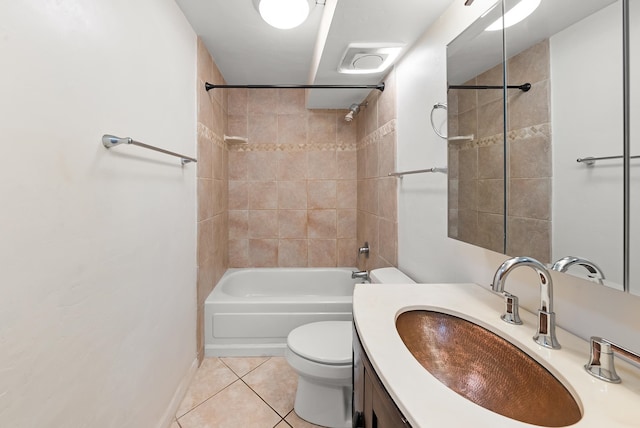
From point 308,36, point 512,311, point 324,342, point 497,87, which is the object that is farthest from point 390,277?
point 308,36

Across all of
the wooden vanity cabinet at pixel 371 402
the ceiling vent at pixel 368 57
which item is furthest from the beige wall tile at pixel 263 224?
the wooden vanity cabinet at pixel 371 402

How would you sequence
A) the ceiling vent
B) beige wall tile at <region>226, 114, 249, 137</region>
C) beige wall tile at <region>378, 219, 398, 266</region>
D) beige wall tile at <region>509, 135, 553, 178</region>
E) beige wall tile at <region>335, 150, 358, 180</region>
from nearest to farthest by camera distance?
beige wall tile at <region>509, 135, 553, 178</region> < the ceiling vent < beige wall tile at <region>378, 219, 398, 266</region> < beige wall tile at <region>226, 114, 249, 137</region> < beige wall tile at <region>335, 150, 358, 180</region>

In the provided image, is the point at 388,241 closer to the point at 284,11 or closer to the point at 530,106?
the point at 530,106

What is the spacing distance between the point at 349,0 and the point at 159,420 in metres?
2.13

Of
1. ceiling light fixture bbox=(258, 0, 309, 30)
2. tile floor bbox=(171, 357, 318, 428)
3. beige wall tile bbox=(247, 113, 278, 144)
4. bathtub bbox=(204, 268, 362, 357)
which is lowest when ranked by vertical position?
tile floor bbox=(171, 357, 318, 428)

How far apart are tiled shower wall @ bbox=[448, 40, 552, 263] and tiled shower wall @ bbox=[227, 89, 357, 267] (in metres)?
1.77

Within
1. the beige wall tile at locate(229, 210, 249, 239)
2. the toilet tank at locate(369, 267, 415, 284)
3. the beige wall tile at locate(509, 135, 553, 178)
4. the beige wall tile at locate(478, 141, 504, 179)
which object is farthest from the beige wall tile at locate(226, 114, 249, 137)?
the beige wall tile at locate(509, 135, 553, 178)

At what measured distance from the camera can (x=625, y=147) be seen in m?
0.60

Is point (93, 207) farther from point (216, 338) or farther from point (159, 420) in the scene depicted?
point (216, 338)

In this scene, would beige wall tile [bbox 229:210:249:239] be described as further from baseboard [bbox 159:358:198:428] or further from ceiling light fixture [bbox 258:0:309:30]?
ceiling light fixture [bbox 258:0:309:30]

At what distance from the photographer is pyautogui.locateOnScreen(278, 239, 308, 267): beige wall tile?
2963 mm

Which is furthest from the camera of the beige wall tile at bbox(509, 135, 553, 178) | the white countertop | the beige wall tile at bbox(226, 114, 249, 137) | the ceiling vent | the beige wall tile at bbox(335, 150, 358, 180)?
the beige wall tile at bbox(335, 150, 358, 180)

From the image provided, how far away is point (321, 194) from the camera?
2959 millimetres

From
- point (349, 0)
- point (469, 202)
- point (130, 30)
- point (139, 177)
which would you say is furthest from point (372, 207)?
point (130, 30)
